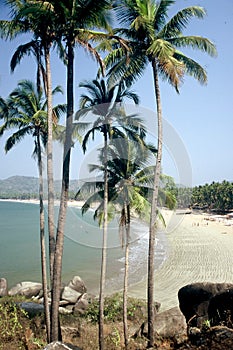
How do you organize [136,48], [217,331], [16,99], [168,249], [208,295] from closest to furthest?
[217,331] → [208,295] → [136,48] → [16,99] → [168,249]

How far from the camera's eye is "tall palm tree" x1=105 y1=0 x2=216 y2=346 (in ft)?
37.5

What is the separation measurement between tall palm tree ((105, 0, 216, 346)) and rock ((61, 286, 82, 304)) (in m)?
10.5

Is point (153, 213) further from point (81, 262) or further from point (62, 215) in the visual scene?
point (81, 262)

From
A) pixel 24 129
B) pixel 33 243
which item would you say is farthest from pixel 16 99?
pixel 33 243

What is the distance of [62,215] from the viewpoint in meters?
9.97

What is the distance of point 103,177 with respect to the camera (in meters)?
15.5

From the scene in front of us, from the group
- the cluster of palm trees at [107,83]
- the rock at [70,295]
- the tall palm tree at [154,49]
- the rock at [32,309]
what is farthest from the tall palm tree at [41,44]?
the rock at [70,295]

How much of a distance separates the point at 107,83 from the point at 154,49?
301cm

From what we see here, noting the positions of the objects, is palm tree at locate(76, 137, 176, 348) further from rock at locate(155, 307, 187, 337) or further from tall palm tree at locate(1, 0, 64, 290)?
tall palm tree at locate(1, 0, 64, 290)

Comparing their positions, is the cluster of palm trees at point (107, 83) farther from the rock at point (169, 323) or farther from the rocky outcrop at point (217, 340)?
the rocky outcrop at point (217, 340)

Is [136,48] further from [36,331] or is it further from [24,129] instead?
[36,331]

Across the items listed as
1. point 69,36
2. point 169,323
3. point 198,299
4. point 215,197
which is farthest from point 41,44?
point 215,197

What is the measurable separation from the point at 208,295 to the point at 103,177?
7826mm

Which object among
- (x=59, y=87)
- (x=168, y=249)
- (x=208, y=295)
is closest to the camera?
(x=208, y=295)
